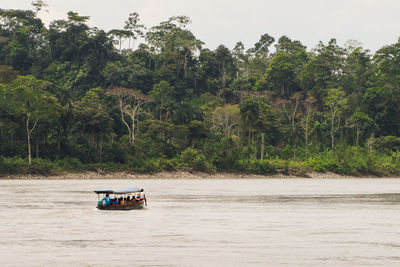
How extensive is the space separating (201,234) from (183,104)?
7098 cm

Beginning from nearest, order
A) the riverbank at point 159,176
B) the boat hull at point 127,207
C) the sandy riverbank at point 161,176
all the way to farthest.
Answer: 1. the boat hull at point 127,207
2. the riverbank at point 159,176
3. the sandy riverbank at point 161,176

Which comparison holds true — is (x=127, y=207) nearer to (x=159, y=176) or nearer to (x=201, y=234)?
(x=201, y=234)

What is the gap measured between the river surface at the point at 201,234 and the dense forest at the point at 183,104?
41.6m

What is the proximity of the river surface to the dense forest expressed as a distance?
41.6 meters

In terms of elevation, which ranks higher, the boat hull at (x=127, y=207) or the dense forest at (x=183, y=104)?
the dense forest at (x=183, y=104)

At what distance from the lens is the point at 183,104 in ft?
316

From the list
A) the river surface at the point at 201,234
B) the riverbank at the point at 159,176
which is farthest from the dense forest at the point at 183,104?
the river surface at the point at 201,234

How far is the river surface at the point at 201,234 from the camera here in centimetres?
1988

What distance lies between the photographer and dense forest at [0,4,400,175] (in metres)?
82.9

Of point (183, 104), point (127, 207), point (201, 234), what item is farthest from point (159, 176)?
point (201, 234)

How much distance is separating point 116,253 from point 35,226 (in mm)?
8590

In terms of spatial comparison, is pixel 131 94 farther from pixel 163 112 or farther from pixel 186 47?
pixel 186 47

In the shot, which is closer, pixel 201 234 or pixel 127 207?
pixel 201 234

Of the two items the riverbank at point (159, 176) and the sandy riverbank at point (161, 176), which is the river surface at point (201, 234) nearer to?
the riverbank at point (159, 176)
